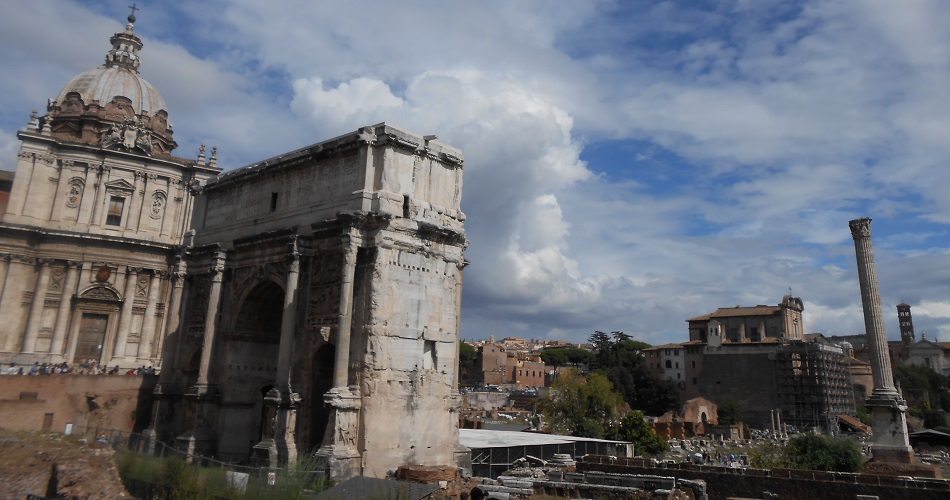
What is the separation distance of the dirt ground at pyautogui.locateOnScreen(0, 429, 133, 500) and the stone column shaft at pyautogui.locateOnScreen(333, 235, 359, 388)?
6.17 m

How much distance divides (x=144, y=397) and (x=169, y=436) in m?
2.55

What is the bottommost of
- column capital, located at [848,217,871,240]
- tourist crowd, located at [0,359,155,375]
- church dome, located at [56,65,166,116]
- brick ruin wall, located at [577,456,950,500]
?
brick ruin wall, located at [577,456,950,500]

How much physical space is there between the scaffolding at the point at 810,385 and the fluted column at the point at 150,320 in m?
52.6

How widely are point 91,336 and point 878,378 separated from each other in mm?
36746

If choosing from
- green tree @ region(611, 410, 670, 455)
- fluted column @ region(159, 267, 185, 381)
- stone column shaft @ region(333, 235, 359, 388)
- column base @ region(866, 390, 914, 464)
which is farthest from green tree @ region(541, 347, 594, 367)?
stone column shaft @ region(333, 235, 359, 388)

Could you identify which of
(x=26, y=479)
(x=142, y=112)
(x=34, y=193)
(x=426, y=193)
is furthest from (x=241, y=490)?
(x=142, y=112)

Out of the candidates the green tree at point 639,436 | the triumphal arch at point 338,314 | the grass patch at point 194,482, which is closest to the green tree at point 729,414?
the green tree at point 639,436

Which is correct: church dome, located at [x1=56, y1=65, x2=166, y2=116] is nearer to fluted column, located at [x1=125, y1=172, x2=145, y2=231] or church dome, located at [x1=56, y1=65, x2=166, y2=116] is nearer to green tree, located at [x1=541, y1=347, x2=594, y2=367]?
fluted column, located at [x1=125, y1=172, x2=145, y2=231]

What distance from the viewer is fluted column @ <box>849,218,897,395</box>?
2856 centimetres

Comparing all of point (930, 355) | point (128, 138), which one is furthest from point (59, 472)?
point (930, 355)

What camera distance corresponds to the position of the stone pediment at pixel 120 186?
109 feet

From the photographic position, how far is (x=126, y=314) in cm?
3219

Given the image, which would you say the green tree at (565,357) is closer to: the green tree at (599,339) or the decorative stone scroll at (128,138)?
the green tree at (599,339)

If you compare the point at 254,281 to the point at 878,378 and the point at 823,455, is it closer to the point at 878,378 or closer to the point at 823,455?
the point at 823,455
